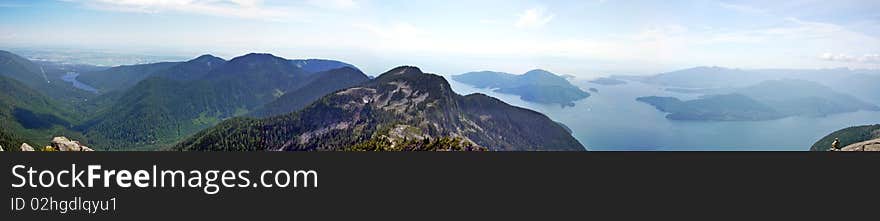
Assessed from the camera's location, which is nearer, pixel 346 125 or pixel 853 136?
pixel 853 136

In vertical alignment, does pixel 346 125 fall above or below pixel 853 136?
below

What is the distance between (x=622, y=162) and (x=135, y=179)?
14.7m

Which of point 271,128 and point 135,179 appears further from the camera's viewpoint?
point 271,128

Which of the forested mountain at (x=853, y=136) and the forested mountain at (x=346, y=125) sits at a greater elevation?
the forested mountain at (x=853, y=136)

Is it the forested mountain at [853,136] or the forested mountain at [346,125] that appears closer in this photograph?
the forested mountain at [853,136]

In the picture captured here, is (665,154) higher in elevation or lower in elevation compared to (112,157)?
higher

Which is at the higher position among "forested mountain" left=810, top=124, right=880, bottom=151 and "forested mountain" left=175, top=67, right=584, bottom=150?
"forested mountain" left=810, top=124, right=880, bottom=151

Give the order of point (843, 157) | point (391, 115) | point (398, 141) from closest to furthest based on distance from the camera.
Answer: point (843, 157) < point (398, 141) < point (391, 115)

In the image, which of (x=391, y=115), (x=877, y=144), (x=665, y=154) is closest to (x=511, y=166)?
(x=665, y=154)

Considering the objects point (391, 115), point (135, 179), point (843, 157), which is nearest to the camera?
point (135, 179)

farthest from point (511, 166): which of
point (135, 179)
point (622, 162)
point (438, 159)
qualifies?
point (135, 179)

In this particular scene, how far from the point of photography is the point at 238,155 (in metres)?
13.0

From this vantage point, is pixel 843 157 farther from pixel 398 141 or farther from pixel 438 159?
pixel 398 141

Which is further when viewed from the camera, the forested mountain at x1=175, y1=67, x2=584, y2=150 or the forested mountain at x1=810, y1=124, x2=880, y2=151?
the forested mountain at x1=175, y1=67, x2=584, y2=150
